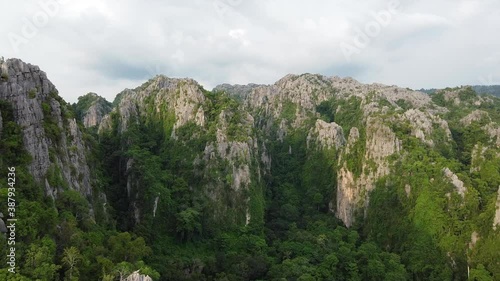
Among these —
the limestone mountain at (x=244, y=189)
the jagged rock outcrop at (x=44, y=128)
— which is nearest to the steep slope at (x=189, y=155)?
the limestone mountain at (x=244, y=189)

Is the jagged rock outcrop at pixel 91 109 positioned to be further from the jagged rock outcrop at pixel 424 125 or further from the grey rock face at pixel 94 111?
the jagged rock outcrop at pixel 424 125

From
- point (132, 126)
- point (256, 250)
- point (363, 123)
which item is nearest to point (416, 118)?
point (363, 123)

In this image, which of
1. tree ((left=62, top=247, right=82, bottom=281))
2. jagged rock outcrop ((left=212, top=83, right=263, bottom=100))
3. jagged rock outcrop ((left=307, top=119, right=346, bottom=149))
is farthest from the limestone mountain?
jagged rock outcrop ((left=212, top=83, right=263, bottom=100))

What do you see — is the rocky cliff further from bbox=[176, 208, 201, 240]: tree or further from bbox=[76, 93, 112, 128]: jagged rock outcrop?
bbox=[76, 93, 112, 128]: jagged rock outcrop

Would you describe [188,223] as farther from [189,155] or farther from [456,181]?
[456,181]

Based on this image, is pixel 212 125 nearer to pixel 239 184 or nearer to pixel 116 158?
pixel 239 184

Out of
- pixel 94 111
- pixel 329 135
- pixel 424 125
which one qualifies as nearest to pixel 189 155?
pixel 329 135
